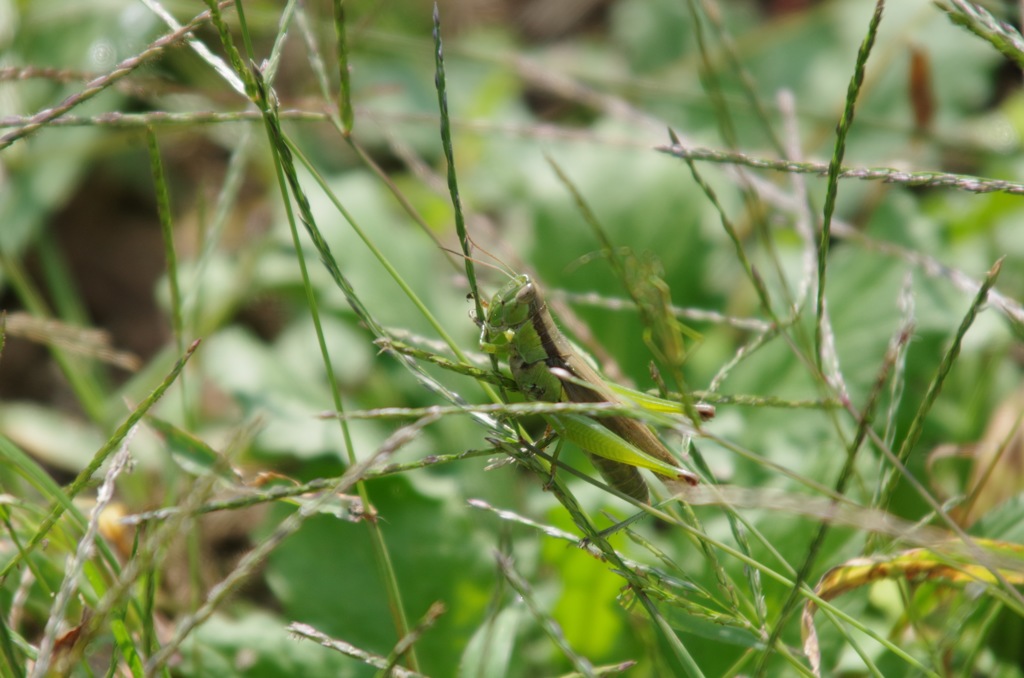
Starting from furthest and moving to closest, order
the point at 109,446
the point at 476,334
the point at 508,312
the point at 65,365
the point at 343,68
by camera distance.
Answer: the point at 476,334 < the point at 65,365 < the point at 508,312 < the point at 343,68 < the point at 109,446

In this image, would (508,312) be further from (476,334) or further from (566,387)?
(476,334)

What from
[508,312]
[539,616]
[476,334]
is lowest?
[476,334]

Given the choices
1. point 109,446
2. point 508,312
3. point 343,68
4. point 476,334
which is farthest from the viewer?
point 476,334

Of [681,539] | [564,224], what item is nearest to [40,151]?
[564,224]

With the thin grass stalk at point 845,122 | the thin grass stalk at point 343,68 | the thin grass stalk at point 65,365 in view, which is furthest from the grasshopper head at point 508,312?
the thin grass stalk at point 65,365

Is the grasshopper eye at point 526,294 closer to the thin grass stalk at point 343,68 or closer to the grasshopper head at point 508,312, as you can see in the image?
the grasshopper head at point 508,312

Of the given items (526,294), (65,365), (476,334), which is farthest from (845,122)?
(476,334)

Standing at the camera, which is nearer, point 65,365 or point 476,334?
point 65,365
